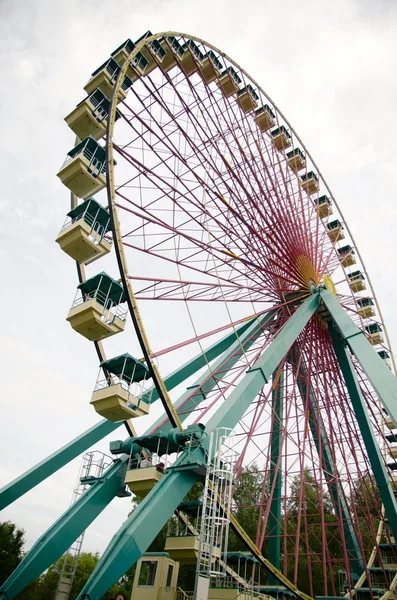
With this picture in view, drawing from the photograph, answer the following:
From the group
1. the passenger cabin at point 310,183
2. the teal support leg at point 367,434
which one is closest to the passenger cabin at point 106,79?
the teal support leg at point 367,434

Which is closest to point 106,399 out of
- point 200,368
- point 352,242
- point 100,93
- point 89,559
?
point 200,368

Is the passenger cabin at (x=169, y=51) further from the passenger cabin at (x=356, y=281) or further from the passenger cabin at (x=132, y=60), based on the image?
the passenger cabin at (x=356, y=281)

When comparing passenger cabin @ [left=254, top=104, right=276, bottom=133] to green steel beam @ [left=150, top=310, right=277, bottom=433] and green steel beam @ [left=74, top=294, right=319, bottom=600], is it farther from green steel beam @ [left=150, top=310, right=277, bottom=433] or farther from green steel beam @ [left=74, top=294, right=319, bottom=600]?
green steel beam @ [left=74, top=294, right=319, bottom=600]

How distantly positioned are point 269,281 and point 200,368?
4221 mm

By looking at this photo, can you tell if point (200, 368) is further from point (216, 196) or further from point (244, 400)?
A: point (216, 196)

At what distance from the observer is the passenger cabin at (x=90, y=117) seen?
14.5 m

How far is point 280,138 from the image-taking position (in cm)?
2334

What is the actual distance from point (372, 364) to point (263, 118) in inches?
524

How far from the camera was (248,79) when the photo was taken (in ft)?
69.8

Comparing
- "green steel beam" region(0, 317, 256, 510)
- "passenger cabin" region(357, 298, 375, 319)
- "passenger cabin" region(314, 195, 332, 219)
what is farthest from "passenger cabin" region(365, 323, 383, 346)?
"green steel beam" region(0, 317, 256, 510)

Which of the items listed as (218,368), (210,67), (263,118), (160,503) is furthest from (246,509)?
(210,67)

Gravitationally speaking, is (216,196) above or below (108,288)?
above

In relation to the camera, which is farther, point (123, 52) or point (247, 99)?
point (247, 99)

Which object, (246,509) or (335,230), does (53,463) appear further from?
(246,509)
